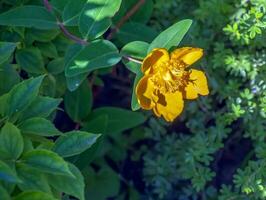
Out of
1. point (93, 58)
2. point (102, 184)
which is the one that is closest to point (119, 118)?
point (102, 184)

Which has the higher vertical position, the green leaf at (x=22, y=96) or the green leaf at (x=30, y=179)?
the green leaf at (x=22, y=96)

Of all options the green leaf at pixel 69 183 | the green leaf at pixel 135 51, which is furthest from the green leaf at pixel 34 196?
the green leaf at pixel 135 51

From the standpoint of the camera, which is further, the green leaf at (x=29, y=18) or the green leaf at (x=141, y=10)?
the green leaf at (x=141, y=10)

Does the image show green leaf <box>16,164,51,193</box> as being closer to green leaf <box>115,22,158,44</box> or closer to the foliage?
the foliage

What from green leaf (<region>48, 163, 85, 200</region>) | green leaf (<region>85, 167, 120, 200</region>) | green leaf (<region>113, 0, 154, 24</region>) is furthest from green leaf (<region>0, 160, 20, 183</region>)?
green leaf (<region>85, 167, 120, 200</region>)

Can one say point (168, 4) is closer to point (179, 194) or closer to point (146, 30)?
point (146, 30)

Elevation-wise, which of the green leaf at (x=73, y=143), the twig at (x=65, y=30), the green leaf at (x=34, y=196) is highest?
the twig at (x=65, y=30)

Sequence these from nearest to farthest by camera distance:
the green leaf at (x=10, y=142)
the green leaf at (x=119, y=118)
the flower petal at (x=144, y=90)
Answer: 1. the green leaf at (x=10, y=142)
2. the flower petal at (x=144, y=90)
3. the green leaf at (x=119, y=118)

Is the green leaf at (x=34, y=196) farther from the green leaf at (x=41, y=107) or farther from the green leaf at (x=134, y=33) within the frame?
the green leaf at (x=134, y=33)
